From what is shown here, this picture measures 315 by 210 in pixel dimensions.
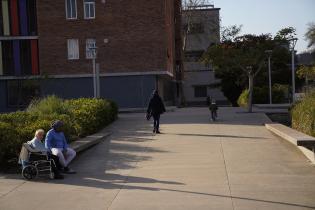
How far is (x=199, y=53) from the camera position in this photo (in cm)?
6894

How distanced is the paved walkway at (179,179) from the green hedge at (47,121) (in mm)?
1043

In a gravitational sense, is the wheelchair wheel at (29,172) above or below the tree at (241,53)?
below

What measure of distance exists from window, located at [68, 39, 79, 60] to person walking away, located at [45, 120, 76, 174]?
1164 inches

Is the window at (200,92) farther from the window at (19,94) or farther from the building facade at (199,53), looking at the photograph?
the window at (19,94)

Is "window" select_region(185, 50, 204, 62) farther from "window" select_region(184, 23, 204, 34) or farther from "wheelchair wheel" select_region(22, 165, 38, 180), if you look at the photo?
"wheelchair wheel" select_region(22, 165, 38, 180)

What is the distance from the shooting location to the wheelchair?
39.1 ft

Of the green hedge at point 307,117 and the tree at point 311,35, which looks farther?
the tree at point 311,35

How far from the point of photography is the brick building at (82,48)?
41.2 meters

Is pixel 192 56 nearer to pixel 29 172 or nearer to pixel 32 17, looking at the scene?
pixel 32 17

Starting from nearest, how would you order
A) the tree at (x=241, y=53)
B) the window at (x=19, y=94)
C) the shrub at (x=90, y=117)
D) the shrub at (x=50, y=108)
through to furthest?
the shrub at (x=90, y=117), the shrub at (x=50, y=108), the tree at (x=241, y=53), the window at (x=19, y=94)

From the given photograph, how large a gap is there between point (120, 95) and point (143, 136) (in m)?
21.6

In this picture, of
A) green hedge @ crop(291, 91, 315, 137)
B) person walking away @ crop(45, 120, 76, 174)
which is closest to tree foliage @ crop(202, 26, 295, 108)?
green hedge @ crop(291, 91, 315, 137)

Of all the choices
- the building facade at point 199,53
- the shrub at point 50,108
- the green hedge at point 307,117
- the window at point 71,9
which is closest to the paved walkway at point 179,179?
the green hedge at point 307,117

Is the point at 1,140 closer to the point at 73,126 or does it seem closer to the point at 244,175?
the point at 73,126
